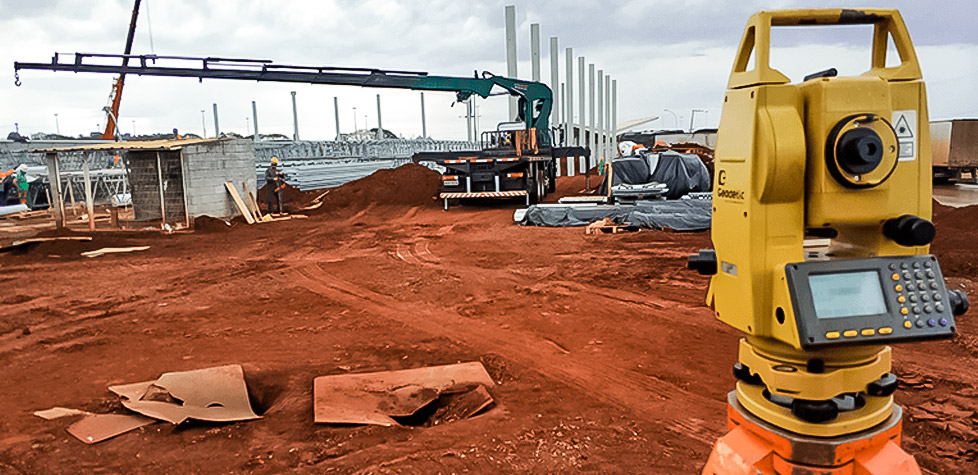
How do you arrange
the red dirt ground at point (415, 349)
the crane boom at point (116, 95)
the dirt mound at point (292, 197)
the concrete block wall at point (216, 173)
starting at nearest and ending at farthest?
the red dirt ground at point (415, 349)
the concrete block wall at point (216, 173)
the dirt mound at point (292, 197)
the crane boom at point (116, 95)

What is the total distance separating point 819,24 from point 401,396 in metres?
3.69

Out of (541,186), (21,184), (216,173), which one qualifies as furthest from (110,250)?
(541,186)

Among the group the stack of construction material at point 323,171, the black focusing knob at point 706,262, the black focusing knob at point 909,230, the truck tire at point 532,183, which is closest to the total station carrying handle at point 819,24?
the black focusing knob at point 909,230

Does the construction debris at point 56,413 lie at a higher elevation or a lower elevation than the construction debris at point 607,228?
lower

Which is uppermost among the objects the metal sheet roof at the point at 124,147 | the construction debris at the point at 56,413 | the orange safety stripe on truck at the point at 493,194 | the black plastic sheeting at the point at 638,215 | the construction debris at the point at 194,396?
the metal sheet roof at the point at 124,147

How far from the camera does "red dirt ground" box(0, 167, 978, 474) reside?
3.94m

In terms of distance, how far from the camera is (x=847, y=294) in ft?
5.87

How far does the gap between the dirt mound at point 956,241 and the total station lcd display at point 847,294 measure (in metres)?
7.73

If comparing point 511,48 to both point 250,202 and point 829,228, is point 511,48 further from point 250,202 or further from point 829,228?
point 829,228

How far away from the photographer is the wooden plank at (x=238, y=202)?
1806 cm

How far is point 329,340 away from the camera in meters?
6.52

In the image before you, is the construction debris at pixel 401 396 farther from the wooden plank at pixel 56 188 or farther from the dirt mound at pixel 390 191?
the dirt mound at pixel 390 191

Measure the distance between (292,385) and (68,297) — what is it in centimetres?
577

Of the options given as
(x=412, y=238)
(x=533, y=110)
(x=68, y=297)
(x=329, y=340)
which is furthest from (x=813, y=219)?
(x=533, y=110)
